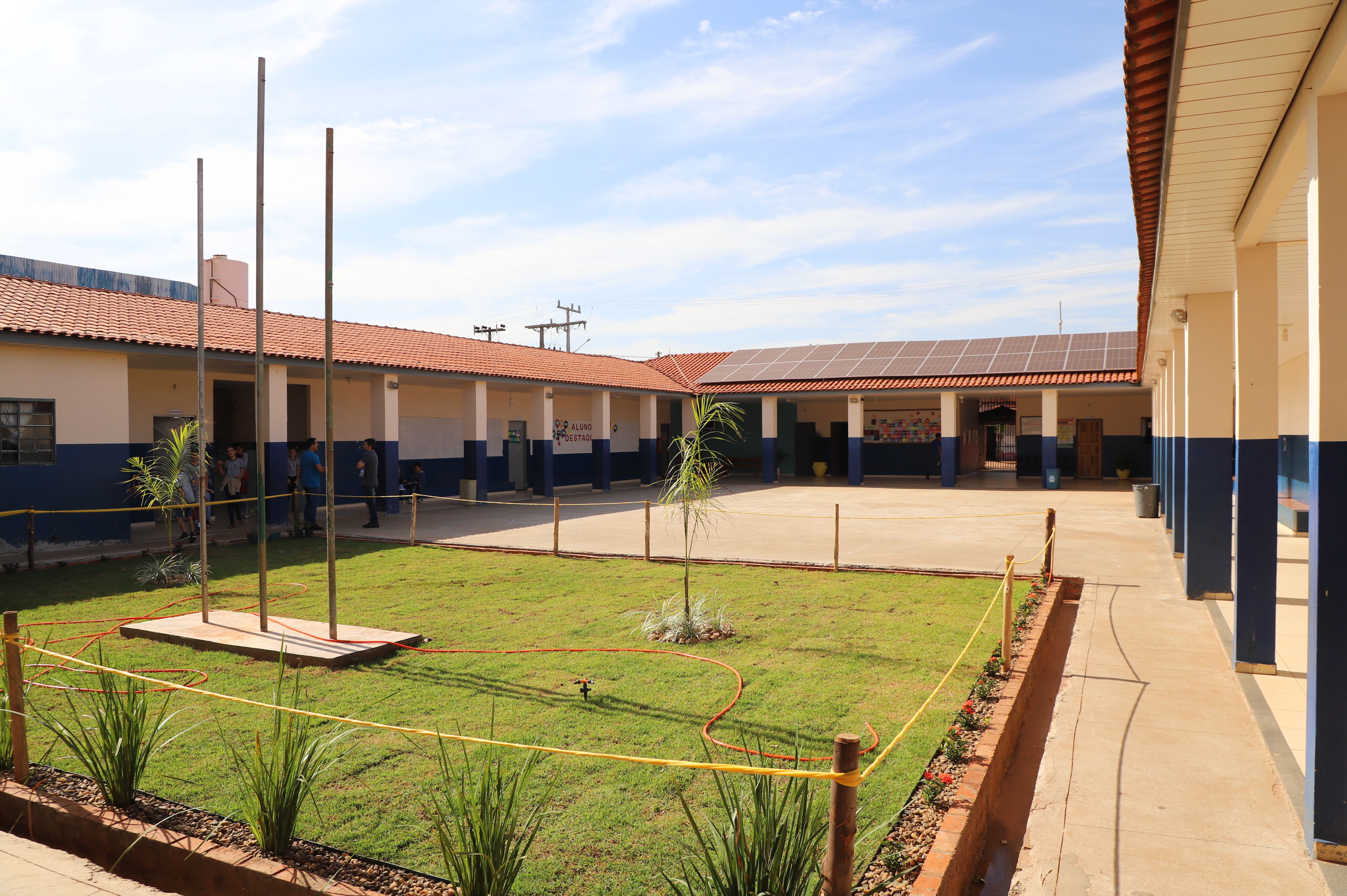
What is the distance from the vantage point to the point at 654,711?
219 inches

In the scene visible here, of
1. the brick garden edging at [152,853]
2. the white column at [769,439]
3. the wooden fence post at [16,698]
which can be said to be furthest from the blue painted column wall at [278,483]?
the white column at [769,439]

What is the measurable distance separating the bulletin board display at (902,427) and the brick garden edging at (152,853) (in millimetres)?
29275

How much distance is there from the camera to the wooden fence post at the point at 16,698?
4605mm

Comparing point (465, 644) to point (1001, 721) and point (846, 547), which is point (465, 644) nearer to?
point (1001, 721)

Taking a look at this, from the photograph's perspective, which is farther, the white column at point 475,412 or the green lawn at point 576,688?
the white column at point 475,412

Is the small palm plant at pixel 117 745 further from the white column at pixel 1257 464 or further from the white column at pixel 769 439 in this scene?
the white column at pixel 769 439

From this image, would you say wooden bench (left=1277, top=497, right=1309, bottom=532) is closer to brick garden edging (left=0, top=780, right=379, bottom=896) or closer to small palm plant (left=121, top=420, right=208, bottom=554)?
brick garden edging (left=0, top=780, right=379, bottom=896)

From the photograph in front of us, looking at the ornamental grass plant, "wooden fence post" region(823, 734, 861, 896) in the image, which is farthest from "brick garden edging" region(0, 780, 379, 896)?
"wooden fence post" region(823, 734, 861, 896)

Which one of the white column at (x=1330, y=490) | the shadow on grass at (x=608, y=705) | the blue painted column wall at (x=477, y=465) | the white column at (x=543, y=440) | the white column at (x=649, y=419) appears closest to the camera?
the white column at (x=1330, y=490)

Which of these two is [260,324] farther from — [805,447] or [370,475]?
[805,447]

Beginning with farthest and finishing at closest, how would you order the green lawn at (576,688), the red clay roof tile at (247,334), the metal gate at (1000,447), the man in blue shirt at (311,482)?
the metal gate at (1000,447) < the man in blue shirt at (311,482) < the red clay roof tile at (247,334) < the green lawn at (576,688)

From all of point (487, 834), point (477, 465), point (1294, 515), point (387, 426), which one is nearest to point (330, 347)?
point (487, 834)

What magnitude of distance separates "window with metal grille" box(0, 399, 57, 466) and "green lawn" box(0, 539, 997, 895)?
2.63 meters

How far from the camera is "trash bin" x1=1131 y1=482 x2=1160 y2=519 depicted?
17.4 meters
